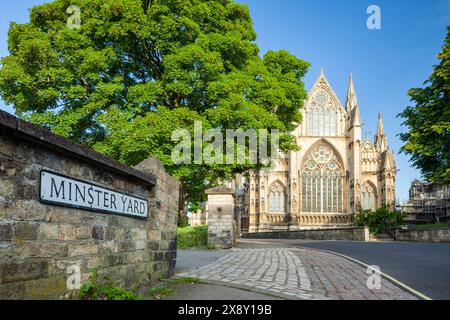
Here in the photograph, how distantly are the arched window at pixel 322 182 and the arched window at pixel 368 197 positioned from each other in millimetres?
2830

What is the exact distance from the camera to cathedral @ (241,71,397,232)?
54938mm

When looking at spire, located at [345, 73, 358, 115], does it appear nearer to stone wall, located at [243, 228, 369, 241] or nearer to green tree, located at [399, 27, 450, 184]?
stone wall, located at [243, 228, 369, 241]

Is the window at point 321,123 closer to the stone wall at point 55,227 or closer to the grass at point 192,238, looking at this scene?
the grass at point 192,238

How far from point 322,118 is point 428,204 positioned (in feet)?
60.5

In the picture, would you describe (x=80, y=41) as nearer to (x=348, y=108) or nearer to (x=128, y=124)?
(x=128, y=124)

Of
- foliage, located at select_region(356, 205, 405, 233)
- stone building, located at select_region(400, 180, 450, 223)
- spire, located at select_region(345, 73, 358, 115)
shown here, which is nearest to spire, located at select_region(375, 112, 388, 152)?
spire, located at select_region(345, 73, 358, 115)

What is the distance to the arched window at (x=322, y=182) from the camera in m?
55.8

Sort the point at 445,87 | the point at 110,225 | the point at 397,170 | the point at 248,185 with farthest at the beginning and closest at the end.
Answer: the point at 248,185 < the point at 397,170 < the point at 445,87 < the point at 110,225

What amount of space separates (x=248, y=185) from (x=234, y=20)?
38.7m

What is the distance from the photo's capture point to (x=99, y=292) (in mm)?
5219

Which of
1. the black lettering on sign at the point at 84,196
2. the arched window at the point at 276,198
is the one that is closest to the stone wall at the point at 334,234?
the arched window at the point at 276,198

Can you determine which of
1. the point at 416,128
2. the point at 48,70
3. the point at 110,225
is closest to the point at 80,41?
the point at 48,70

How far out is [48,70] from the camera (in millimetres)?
18078
